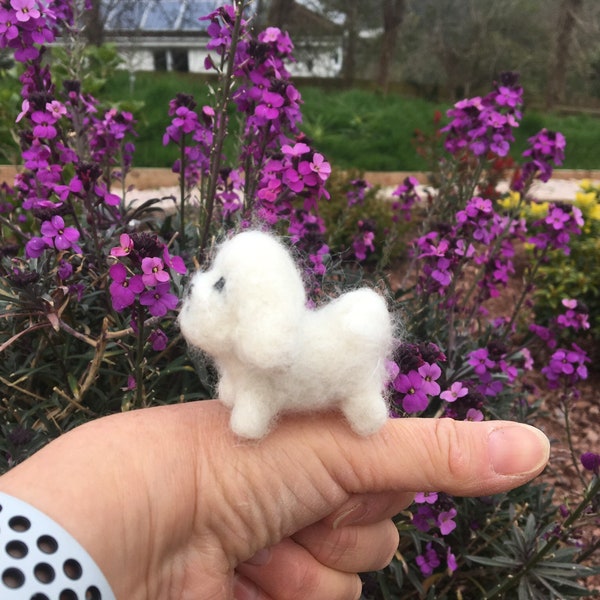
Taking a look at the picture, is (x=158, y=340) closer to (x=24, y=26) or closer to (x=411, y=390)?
(x=411, y=390)

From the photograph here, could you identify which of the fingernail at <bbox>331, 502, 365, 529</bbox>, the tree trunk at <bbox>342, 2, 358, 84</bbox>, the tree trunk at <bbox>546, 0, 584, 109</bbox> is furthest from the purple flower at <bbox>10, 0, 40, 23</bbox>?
the tree trunk at <bbox>342, 2, 358, 84</bbox>

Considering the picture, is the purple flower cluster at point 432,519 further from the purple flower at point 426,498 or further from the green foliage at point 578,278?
the green foliage at point 578,278

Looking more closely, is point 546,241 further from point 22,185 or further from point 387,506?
point 22,185

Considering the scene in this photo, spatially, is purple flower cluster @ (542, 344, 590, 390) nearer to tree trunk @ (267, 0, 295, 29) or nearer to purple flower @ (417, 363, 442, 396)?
purple flower @ (417, 363, 442, 396)

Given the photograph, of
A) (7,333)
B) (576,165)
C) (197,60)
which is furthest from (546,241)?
(197,60)

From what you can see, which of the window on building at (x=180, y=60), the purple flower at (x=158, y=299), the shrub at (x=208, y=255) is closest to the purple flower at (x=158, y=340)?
the shrub at (x=208, y=255)

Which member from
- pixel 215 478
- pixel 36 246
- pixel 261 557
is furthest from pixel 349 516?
pixel 36 246
